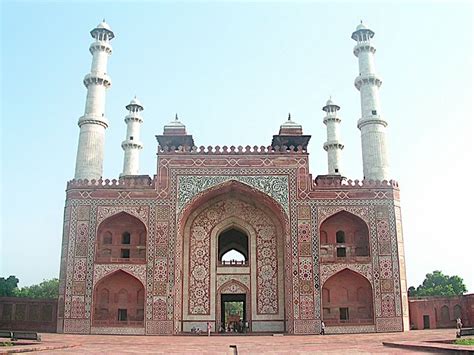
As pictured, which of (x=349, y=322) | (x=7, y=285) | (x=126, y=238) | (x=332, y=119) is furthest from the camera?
(x=7, y=285)

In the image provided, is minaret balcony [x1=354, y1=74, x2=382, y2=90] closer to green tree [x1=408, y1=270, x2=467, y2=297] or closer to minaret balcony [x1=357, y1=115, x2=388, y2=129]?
minaret balcony [x1=357, y1=115, x2=388, y2=129]

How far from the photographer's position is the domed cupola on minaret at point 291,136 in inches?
842

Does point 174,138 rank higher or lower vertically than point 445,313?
higher

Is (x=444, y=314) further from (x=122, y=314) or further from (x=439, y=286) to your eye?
(x=439, y=286)

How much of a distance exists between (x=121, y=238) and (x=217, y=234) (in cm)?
366

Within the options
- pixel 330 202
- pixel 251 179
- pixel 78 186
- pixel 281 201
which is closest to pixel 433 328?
pixel 330 202

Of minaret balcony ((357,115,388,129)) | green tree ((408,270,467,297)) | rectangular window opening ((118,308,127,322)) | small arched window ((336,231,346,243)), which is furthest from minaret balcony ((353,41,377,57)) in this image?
green tree ((408,270,467,297))

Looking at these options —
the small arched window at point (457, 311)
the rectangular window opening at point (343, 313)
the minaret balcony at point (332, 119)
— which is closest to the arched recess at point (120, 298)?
the rectangular window opening at point (343, 313)

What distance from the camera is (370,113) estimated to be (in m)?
22.0

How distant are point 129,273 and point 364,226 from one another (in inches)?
347

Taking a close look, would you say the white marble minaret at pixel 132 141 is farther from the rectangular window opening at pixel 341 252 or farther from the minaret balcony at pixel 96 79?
the rectangular window opening at pixel 341 252

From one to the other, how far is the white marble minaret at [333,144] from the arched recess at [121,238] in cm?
1037

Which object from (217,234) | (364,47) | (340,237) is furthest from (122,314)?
(364,47)

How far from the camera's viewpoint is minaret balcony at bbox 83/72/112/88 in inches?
871
